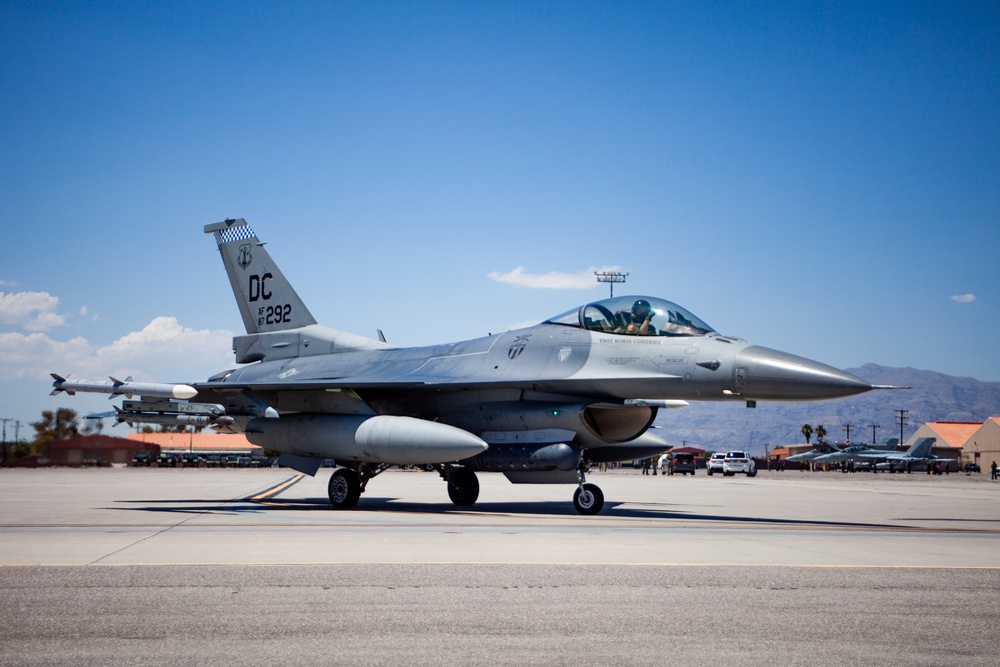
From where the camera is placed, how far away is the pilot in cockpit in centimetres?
1511

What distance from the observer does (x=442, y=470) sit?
59.9 feet

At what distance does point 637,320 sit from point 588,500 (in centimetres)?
311

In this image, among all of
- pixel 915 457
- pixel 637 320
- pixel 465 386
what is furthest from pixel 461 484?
pixel 915 457

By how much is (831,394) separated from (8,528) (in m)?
11.2

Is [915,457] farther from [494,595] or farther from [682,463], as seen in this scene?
[494,595]

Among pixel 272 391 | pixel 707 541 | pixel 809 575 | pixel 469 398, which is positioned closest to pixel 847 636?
pixel 809 575

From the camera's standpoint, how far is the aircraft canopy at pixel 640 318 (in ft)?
48.9

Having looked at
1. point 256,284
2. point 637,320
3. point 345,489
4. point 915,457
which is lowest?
point 915,457

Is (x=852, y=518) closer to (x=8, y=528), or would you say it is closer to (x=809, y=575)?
(x=809, y=575)

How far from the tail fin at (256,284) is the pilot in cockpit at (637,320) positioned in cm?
859

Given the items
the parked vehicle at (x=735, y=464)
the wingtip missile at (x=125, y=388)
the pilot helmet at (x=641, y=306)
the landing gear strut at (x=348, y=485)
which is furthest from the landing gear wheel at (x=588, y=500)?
the parked vehicle at (x=735, y=464)

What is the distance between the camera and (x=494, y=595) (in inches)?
263

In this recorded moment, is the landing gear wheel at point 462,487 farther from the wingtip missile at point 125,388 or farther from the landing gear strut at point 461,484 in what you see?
the wingtip missile at point 125,388

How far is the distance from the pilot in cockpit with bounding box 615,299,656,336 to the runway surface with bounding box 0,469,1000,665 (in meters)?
3.58
